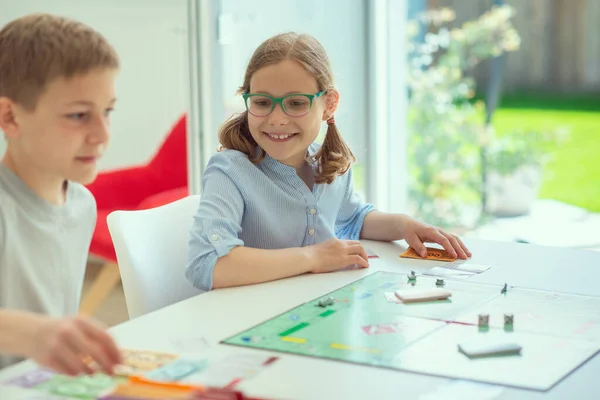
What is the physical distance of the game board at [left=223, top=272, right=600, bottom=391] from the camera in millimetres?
1325

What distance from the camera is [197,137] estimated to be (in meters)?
3.73

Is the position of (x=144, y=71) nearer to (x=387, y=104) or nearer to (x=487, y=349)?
(x=387, y=104)

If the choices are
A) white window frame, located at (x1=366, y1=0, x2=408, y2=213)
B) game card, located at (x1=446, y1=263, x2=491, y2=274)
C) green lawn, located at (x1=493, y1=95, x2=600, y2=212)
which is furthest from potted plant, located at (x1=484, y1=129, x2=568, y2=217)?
game card, located at (x1=446, y1=263, x2=491, y2=274)

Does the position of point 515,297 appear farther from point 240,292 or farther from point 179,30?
point 179,30

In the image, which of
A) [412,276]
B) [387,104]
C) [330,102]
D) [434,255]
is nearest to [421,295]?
[412,276]

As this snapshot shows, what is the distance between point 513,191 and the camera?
473 cm

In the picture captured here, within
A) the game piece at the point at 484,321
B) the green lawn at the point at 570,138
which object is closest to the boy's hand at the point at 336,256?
the game piece at the point at 484,321

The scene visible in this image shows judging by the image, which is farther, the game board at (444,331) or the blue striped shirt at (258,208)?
the blue striped shirt at (258,208)

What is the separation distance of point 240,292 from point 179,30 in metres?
2.16

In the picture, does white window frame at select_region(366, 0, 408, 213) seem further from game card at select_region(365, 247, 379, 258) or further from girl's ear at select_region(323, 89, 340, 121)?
game card at select_region(365, 247, 379, 258)

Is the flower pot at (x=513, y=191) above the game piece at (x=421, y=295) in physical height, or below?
below

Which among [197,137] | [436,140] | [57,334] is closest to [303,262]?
[57,334]

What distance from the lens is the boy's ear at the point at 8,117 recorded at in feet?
4.49

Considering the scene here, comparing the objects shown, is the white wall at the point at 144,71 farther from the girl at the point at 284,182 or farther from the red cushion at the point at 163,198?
the girl at the point at 284,182
